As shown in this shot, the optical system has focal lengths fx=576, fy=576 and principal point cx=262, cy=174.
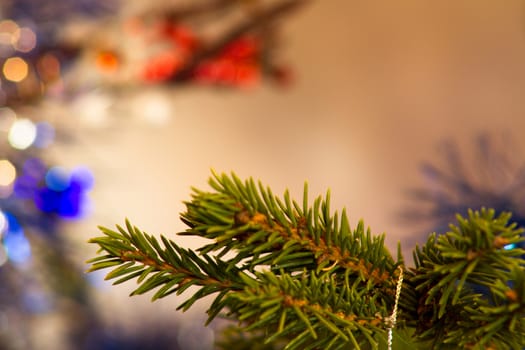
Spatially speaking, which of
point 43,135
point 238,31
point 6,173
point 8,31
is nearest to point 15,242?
point 6,173

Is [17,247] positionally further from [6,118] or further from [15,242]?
[6,118]

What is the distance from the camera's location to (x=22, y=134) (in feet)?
3.32

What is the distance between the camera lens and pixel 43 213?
975 mm

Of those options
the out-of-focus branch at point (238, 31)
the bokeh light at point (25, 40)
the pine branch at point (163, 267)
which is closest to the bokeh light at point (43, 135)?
the bokeh light at point (25, 40)

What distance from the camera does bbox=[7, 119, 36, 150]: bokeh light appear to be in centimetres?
99

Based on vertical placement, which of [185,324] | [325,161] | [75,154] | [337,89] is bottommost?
[185,324]

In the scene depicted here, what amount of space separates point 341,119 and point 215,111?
309mm

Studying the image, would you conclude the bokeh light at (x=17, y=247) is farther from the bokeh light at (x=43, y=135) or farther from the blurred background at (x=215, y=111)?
the bokeh light at (x=43, y=135)

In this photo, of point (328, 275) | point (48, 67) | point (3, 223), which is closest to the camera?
point (328, 275)

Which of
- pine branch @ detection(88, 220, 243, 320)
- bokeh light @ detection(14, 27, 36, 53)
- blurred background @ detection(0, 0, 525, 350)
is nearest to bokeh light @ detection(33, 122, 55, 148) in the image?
blurred background @ detection(0, 0, 525, 350)

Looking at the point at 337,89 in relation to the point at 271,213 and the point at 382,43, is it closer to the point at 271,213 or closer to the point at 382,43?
the point at 382,43

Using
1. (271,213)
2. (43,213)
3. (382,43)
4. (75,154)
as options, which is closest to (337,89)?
(382,43)

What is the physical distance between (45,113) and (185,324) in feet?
1.70

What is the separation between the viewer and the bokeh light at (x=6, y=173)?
913mm
